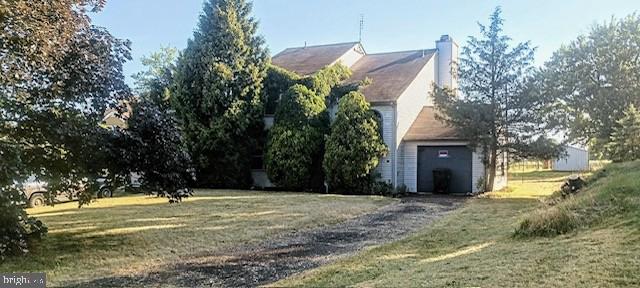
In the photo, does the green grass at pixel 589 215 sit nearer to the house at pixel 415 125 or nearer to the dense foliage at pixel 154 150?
the dense foliage at pixel 154 150

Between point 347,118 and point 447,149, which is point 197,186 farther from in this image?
point 447,149

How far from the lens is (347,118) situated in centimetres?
1916

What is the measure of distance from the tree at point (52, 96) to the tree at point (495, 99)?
13.0 metres

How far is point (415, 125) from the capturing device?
2177 centimetres

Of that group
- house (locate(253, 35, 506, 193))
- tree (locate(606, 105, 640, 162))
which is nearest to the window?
house (locate(253, 35, 506, 193))

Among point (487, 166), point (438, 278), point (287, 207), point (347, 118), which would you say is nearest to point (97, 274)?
point (438, 278)

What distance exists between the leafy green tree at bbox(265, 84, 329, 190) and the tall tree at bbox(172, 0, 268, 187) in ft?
5.02

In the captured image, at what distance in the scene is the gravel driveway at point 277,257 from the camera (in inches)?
233

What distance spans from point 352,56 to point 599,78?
1176 centimetres

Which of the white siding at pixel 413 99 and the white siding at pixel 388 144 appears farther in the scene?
the white siding at pixel 413 99

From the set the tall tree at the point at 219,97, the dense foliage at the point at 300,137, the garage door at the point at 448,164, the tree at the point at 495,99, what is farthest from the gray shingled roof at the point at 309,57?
the tree at the point at 495,99

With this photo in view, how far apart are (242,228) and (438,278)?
5639 millimetres

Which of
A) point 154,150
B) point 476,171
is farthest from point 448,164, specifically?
point 154,150

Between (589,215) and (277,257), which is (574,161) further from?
(277,257)
